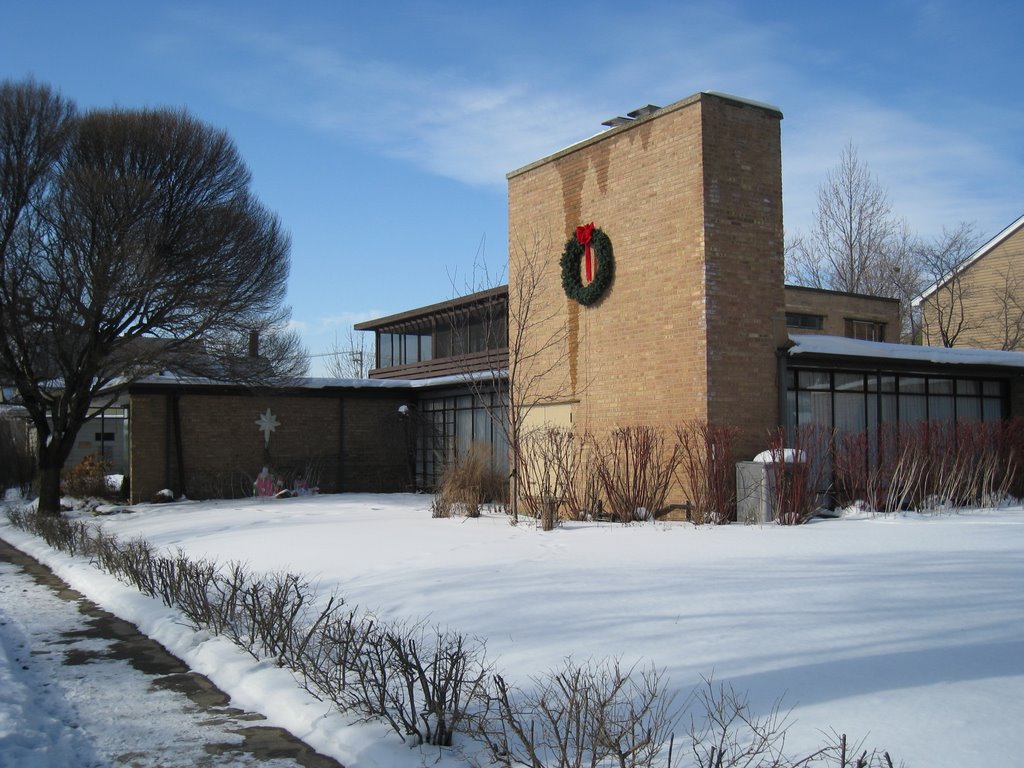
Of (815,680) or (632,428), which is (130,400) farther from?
(815,680)

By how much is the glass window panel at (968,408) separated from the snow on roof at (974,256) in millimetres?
16593

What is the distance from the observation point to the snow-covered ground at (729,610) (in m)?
4.70

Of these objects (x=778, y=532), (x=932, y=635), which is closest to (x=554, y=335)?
(x=778, y=532)

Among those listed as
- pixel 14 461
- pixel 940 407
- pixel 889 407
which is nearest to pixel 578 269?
pixel 889 407

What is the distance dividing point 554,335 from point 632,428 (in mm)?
2881

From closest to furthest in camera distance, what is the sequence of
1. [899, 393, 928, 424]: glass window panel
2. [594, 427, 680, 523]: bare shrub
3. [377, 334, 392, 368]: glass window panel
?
[594, 427, 680, 523]: bare shrub → [899, 393, 928, 424]: glass window panel → [377, 334, 392, 368]: glass window panel

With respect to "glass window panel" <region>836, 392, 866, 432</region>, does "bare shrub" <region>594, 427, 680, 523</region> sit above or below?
below

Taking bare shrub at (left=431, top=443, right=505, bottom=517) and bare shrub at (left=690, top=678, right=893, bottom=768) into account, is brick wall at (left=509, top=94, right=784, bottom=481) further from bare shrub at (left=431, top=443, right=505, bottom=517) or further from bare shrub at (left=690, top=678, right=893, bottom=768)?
bare shrub at (left=690, top=678, right=893, bottom=768)

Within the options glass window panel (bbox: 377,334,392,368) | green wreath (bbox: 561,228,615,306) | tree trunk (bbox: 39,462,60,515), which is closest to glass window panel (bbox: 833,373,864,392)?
green wreath (bbox: 561,228,615,306)

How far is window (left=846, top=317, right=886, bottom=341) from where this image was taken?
3158 cm

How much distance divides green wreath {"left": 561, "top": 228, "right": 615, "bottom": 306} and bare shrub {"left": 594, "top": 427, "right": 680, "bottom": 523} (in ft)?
8.83

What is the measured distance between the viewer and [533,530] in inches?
488

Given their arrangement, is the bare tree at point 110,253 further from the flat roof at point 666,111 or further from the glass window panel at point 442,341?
the glass window panel at point 442,341

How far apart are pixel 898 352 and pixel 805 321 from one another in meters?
14.1
